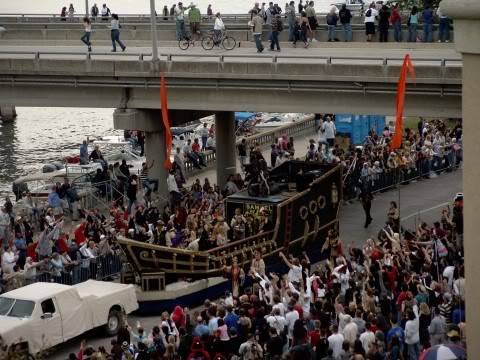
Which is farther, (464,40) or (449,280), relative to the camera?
(449,280)

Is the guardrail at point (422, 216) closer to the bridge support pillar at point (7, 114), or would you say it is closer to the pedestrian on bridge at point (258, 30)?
the pedestrian on bridge at point (258, 30)

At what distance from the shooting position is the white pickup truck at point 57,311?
24562mm

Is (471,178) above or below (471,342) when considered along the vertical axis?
above

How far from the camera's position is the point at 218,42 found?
1785 inches

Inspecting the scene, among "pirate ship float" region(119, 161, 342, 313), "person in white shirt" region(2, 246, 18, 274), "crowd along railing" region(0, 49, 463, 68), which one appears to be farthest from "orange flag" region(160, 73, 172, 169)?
"person in white shirt" region(2, 246, 18, 274)

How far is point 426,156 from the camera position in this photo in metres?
43.1

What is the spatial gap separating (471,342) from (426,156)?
82.5 feet

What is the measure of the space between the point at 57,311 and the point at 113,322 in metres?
2.07

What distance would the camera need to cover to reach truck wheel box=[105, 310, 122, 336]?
27.0m

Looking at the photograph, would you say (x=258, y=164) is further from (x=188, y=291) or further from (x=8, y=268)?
(x=8, y=268)

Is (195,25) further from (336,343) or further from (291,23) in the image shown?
(336,343)

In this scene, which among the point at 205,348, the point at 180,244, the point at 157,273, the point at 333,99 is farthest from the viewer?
the point at 333,99

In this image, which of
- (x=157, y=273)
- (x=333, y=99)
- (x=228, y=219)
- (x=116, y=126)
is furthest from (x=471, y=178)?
(x=116, y=126)

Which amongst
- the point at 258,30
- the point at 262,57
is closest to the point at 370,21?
the point at 258,30
